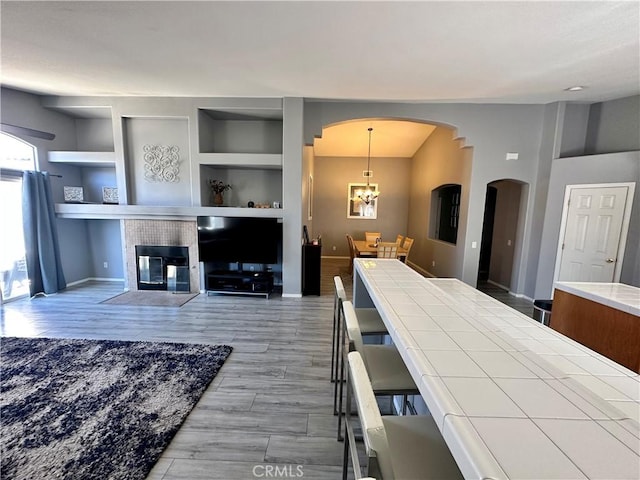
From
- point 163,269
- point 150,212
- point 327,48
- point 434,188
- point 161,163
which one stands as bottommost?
point 163,269

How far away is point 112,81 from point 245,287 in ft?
11.6

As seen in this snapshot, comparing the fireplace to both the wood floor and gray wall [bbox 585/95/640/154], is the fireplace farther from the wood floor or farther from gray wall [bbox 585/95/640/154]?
gray wall [bbox 585/95/640/154]

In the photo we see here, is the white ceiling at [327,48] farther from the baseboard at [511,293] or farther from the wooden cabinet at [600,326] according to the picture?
the baseboard at [511,293]

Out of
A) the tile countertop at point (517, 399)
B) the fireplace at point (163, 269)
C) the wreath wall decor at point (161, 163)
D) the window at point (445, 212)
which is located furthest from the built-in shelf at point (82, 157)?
the window at point (445, 212)

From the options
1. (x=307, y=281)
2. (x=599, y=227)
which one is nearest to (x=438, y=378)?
(x=307, y=281)

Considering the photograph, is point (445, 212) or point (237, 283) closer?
point (237, 283)

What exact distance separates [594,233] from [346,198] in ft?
18.9

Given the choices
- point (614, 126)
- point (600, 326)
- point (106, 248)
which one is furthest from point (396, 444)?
point (106, 248)

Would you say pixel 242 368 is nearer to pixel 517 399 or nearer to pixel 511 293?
pixel 517 399

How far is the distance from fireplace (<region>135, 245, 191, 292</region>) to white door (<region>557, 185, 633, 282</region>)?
633cm

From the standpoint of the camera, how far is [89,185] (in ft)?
18.0

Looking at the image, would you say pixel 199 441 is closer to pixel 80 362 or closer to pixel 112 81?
pixel 80 362

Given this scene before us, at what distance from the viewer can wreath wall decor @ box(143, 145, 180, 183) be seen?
4945mm

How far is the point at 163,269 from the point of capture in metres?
5.09
